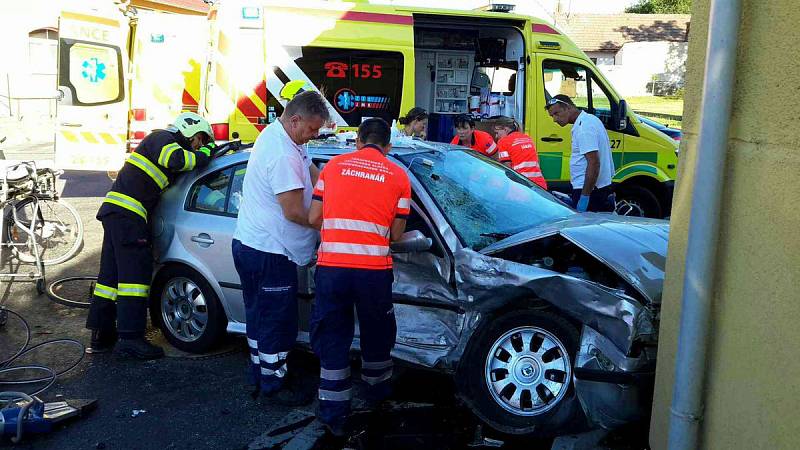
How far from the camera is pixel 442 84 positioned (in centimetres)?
966

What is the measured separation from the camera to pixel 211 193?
5051 millimetres

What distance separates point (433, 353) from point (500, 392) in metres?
0.43

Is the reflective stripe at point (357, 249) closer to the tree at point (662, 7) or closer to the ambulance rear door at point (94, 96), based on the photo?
the ambulance rear door at point (94, 96)

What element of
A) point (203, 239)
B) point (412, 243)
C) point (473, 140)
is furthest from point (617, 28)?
point (412, 243)

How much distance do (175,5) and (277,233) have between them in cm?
697

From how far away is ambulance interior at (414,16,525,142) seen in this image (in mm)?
8688

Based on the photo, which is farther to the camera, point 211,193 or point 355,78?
point 355,78

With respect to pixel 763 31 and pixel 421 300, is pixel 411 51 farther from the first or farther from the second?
pixel 763 31

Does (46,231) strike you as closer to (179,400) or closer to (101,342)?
(101,342)

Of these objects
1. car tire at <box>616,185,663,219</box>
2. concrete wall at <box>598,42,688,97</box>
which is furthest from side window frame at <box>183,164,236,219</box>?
concrete wall at <box>598,42,688,97</box>

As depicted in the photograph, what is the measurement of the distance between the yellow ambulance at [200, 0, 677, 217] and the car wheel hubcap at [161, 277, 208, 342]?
2.96 metres

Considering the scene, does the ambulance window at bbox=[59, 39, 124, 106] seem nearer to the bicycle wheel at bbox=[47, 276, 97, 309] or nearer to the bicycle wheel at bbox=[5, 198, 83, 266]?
the bicycle wheel at bbox=[5, 198, 83, 266]

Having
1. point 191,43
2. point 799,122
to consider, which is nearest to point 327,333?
point 799,122

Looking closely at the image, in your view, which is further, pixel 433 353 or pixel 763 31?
pixel 433 353
